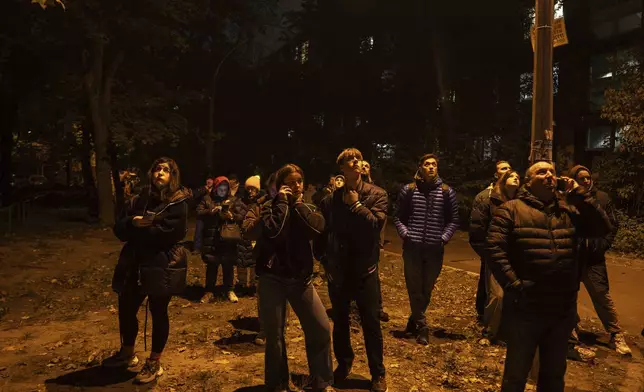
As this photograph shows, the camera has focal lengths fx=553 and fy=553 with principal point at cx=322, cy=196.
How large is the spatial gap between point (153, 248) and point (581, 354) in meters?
4.63

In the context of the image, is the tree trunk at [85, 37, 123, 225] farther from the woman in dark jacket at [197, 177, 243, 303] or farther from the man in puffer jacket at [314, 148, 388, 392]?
the man in puffer jacket at [314, 148, 388, 392]

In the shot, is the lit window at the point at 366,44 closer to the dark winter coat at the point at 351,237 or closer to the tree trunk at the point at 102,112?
the tree trunk at the point at 102,112

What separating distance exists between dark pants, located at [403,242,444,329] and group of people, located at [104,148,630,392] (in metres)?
0.01

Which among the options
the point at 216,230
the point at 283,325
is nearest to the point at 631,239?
the point at 216,230

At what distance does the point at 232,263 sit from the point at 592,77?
22725mm

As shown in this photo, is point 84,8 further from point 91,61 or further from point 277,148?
point 277,148

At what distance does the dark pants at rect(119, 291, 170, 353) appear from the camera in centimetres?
497

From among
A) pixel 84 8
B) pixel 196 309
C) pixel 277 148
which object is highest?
pixel 84 8

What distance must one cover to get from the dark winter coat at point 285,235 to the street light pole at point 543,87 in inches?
123

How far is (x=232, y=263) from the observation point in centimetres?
813

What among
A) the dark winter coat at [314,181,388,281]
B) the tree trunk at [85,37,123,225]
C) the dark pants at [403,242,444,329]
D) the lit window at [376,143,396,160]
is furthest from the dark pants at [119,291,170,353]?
the lit window at [376,143,396,160]

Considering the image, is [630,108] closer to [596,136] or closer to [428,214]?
[596,136]

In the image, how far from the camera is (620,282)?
10422 mm

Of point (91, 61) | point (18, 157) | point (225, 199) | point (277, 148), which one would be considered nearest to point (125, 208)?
point (225, 199)
